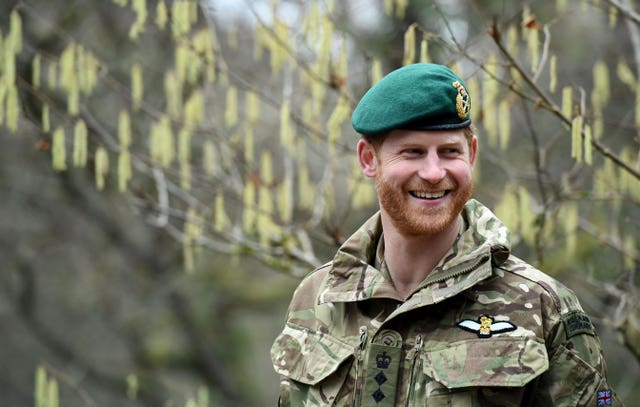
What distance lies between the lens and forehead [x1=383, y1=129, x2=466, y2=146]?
7.66ft

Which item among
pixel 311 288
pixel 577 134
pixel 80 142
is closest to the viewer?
pixel 311 288

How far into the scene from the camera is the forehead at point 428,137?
2.33 meters

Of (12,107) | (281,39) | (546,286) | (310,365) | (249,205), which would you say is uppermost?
(281,39)

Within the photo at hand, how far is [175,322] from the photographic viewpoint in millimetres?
10344

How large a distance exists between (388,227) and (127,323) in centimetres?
814

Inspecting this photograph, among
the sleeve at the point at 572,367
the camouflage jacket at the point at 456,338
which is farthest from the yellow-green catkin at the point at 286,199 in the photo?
the sleeve at the point at 572,367

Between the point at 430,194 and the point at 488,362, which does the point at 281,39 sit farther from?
the point at 488,362

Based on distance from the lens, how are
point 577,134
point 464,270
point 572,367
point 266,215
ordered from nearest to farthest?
point 572,367 → point 464,270 → point 577,134 → point 266,215

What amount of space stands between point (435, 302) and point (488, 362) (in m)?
0.19

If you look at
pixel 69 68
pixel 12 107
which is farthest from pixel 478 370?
pixel 69 68

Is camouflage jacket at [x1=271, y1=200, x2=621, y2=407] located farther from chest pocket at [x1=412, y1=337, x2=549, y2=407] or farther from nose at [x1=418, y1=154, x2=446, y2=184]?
nose at [x1=418, y1=154, x2=446, y2=184]

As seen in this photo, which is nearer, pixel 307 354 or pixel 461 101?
pixel 461 101

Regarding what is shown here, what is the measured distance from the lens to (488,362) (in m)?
2.26

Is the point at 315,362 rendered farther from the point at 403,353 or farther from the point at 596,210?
the point at 596,210
